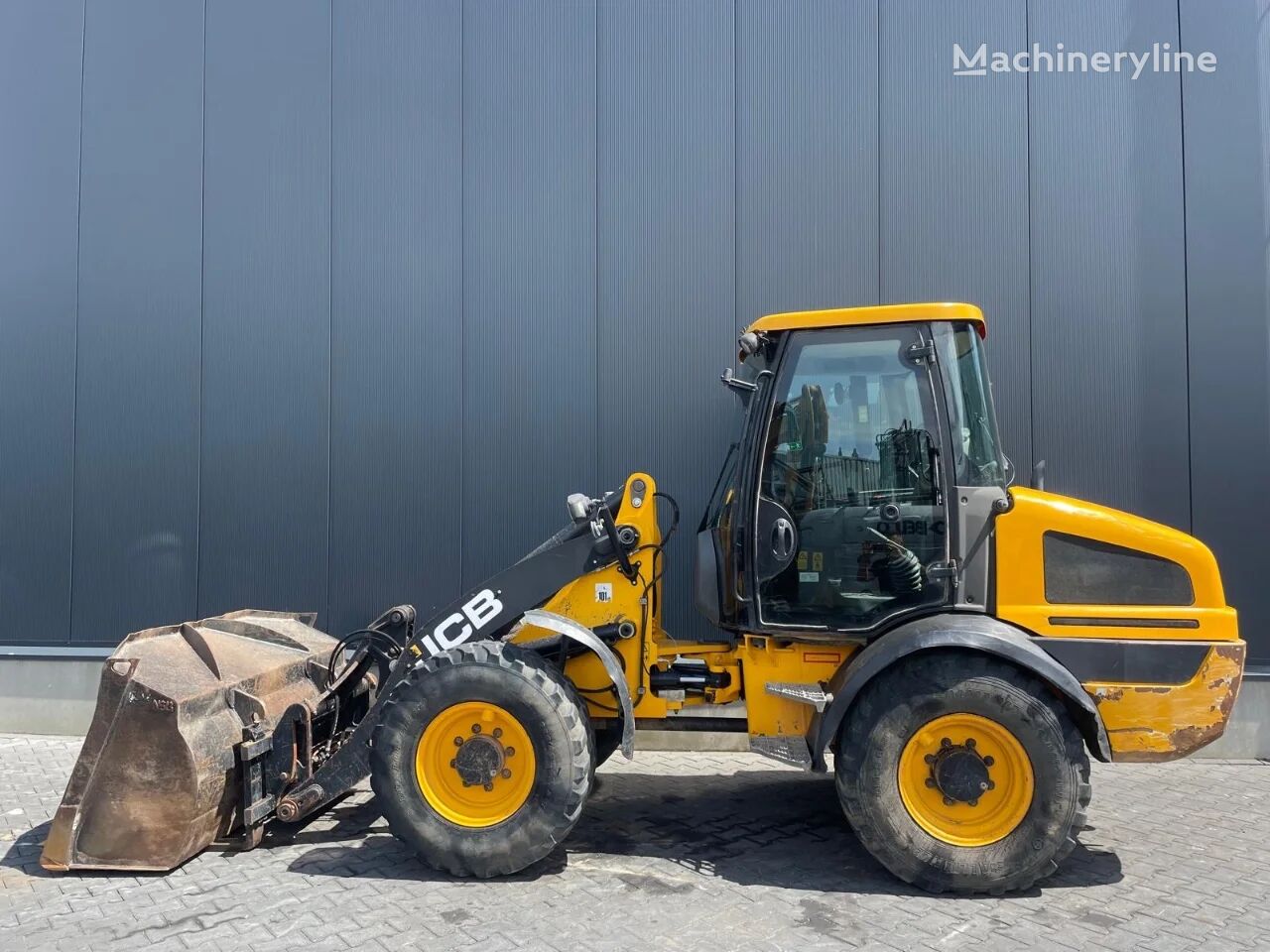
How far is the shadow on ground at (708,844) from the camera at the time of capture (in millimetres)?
4375

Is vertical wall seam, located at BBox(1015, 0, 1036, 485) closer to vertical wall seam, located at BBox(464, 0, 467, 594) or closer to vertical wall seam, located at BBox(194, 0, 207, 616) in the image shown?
vertical wall seam, located at BBox(464, 0, 467, 594)

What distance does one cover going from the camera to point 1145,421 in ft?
22.7

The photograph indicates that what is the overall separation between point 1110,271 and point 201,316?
7.46 metres

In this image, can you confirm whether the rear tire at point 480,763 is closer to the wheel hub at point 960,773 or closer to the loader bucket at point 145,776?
the loader bucket at point 145,776

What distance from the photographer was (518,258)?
24.4ft

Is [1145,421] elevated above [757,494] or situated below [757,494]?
above

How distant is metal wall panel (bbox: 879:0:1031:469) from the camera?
23.3 feet

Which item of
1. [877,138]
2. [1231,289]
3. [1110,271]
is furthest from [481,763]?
[1231,289]

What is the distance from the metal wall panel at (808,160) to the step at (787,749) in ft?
12.1

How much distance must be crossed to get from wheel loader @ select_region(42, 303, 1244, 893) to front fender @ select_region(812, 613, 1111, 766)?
0.05 feet

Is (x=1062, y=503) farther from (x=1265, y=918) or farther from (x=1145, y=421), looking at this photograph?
(x=1145, y=421)

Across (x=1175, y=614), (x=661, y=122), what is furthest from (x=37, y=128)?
(x=1175, y=614)

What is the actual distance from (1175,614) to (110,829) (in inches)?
203

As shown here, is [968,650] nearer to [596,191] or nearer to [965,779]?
[965,779]
